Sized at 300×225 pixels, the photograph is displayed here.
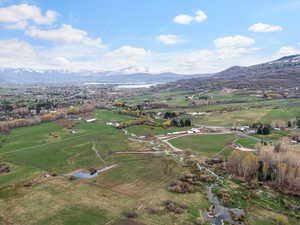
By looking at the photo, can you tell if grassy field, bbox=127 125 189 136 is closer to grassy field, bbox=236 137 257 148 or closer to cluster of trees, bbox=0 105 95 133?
grassy field, bbox=236 137 257 148

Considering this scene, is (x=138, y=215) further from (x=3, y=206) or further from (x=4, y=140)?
(x=4, y=140)

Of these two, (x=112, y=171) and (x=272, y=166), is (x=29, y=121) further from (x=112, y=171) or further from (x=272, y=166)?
(x=272, y=166)

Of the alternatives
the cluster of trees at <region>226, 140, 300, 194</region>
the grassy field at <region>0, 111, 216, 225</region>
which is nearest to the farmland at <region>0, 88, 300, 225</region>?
the grassy field at <region>0, 111, 216, 225</region>

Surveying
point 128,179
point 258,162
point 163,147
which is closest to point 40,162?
point 128,179

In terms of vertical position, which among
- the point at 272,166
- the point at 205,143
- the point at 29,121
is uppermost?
the point at 29,121

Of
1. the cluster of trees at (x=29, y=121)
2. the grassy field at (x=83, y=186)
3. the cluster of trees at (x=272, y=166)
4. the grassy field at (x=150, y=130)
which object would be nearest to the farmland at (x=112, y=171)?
the grassy field at (x=83, y=186)

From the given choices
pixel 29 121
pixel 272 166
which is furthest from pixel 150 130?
pixel 29 121
